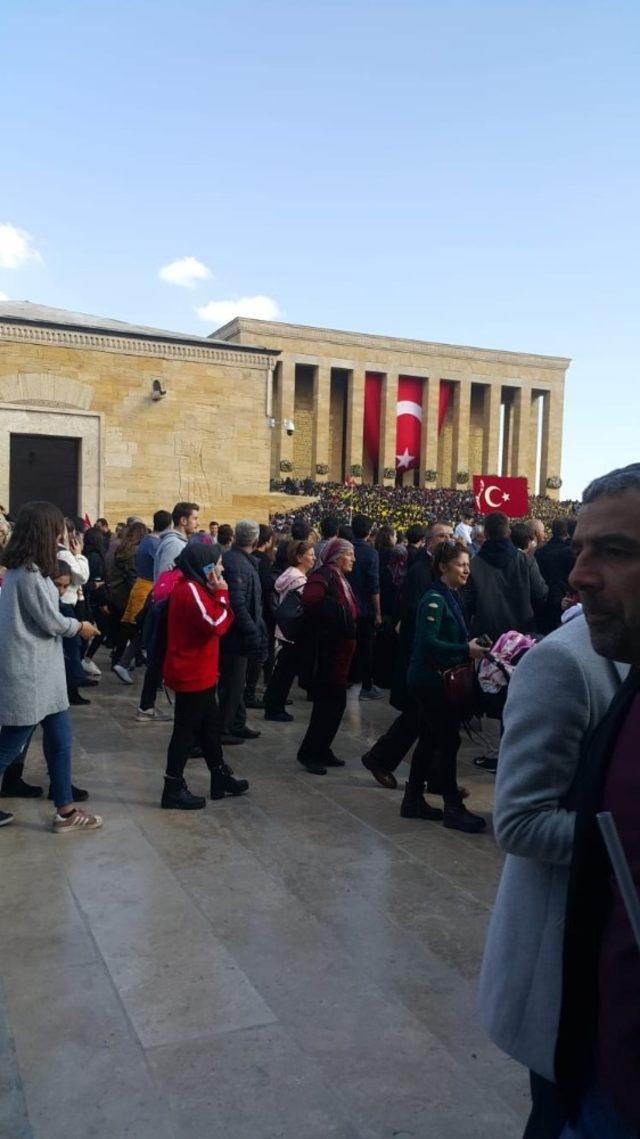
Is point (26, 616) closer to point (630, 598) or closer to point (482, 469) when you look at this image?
point (630, 598)

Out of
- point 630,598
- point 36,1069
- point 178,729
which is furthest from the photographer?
point 178,729

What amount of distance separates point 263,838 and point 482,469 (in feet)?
165

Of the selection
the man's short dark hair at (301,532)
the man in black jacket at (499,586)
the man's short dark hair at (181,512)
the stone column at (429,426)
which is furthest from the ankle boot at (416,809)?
the stone column at (429,426)

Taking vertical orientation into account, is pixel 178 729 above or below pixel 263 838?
above

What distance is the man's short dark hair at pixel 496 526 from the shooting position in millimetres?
6957

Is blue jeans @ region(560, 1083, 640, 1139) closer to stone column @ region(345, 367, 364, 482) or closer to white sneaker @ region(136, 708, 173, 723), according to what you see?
white sneaker @ region(136, 708, 173, 723)

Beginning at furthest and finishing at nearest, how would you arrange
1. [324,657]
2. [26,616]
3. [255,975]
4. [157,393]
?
[157,393] < [324,657] < [26,616] < [255,975]

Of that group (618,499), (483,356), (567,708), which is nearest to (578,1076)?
(567,708)

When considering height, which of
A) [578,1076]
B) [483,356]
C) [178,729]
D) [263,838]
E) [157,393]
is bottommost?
[263,838]

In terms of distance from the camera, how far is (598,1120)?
5.00ft

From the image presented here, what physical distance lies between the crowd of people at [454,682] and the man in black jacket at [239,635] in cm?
2

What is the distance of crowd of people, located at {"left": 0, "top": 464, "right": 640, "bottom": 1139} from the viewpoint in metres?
1.46

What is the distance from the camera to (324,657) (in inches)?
258

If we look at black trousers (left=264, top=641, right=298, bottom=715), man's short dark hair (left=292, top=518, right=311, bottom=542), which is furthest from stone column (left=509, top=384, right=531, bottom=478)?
black trousers (left=264, top=641, right=298, bottom=715)
